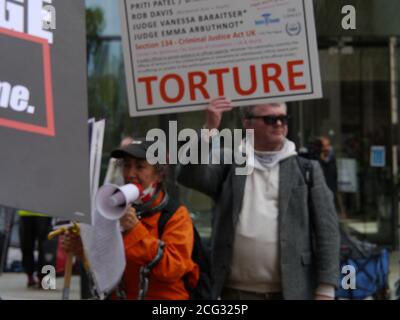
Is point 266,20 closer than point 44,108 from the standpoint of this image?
No

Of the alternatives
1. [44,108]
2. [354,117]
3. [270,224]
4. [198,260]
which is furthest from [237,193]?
[354,117]

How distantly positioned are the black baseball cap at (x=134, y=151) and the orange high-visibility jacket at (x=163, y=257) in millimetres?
203

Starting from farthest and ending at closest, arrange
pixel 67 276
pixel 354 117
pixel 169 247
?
A: pixel 354 117 < pixel 67 276 < pixel 169 247

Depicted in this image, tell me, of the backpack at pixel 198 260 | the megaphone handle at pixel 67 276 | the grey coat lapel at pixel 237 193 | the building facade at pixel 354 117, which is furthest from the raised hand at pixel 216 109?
the building facade at pixel 354 117

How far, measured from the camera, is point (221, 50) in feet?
10.9

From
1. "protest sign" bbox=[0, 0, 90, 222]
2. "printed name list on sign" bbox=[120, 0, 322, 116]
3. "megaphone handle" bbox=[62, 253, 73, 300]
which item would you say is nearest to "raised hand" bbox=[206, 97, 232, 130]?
"printed name list on sign" bbox=[120, 0, 322, 116]

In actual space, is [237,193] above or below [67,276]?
above

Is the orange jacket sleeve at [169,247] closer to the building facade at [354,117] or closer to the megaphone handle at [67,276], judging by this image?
the megaphone handle at [67,276]

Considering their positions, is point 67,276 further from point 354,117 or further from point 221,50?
point 354,117

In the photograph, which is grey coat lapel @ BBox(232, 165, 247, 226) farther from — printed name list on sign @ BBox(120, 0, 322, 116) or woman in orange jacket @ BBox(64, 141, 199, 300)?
printed name list on sign @ BBox(120, 0, 322, 116)

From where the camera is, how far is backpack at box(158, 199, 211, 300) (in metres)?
3.61

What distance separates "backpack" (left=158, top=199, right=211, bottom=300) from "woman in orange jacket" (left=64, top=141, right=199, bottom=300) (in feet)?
0.05

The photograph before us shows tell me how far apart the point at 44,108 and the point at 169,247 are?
39.2 inches

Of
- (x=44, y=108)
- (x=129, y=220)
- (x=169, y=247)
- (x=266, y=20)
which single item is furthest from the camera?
(x=169, y=247)
